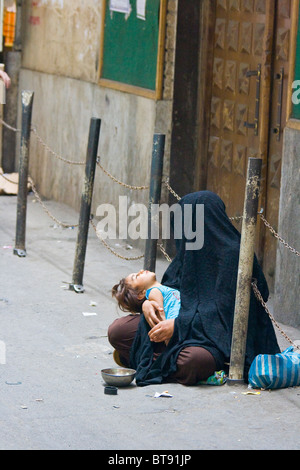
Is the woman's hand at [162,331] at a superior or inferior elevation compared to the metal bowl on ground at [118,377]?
superior

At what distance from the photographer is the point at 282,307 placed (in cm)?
745

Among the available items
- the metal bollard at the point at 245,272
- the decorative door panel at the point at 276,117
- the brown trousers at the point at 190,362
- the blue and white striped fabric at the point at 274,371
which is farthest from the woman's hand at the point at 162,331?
the decorative door panel at the point at 276,117

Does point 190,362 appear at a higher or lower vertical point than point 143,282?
lower

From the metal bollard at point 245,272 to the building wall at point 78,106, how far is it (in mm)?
3619

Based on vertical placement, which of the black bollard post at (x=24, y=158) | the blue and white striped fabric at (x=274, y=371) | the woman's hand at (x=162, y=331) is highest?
the black bollard post at (x=24, y=158)

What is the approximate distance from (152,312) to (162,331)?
0.42 feet

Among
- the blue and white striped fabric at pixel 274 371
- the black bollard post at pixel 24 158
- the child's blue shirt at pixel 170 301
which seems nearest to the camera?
the blue and white striped fabric at pixel 274 371

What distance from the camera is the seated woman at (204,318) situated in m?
5.94

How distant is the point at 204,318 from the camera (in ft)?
19.6

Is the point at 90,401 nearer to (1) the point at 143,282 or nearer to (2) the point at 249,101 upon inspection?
(1) the point at 143,282

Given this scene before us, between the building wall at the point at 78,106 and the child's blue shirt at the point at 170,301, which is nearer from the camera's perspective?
the child's blue shirt at the point at 170,301

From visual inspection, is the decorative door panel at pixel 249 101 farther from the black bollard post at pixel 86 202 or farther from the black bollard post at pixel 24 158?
the black bollard post at pixel 24 158

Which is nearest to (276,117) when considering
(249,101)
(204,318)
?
(249,101)

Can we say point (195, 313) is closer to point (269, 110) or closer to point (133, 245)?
point (269, 110)
